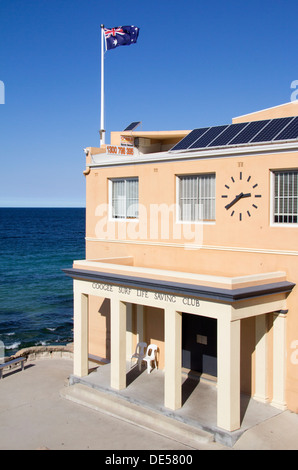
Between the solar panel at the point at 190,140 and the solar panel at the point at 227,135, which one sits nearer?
the solar panel at the point at 227,135

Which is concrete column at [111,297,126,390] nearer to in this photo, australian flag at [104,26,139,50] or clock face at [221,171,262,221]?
clock face at [221,171,262,221]

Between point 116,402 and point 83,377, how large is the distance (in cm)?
222

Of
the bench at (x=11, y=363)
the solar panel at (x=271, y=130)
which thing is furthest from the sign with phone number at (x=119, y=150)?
the bench at (x=11, y=363)

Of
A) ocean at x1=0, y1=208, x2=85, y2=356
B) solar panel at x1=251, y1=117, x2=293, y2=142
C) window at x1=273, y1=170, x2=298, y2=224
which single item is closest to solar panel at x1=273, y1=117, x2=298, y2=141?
solar panel at x1=251, y1=117, x2=293, y2=142

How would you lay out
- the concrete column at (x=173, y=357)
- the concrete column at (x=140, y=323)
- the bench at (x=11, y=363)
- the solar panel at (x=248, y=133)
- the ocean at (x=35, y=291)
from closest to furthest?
the concrete column at (x=173, y=357)
the solar panel at (x=248, y=133)
the concrete column at (x=140, y=323)
the bench at (x=11, y=363)
the ocean at (x=35, y=291)

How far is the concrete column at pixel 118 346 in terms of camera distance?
15.3m

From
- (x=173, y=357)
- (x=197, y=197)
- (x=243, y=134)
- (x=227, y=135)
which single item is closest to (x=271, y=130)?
(x=243, y=134)

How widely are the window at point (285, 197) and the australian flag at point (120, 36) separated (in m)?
10.4

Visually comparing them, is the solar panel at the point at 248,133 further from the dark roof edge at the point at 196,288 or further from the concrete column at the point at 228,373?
the concrete column at the point at 228,373

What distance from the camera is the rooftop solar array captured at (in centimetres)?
1447

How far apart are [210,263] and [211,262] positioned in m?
0.05

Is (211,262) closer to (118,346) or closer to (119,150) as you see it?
(118,346)

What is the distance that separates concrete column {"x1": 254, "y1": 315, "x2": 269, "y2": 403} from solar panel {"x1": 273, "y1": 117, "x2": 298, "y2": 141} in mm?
Result: 5026
